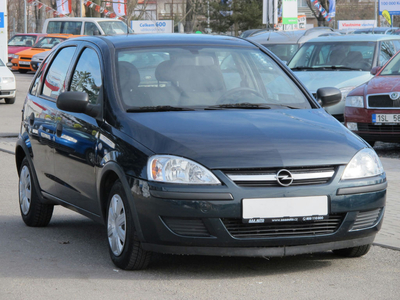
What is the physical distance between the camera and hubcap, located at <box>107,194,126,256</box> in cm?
520

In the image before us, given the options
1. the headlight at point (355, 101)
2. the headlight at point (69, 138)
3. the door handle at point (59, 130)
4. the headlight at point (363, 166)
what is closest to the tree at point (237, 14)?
the headlight at point (355, 101)

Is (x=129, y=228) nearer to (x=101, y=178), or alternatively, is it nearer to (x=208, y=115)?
(x=101, y=178)

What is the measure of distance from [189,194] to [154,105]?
109cm

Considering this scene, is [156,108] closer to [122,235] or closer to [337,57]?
[122,235]

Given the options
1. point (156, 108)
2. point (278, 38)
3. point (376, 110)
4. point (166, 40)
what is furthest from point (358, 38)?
point (156, 108)

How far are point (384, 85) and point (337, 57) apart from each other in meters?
3.18

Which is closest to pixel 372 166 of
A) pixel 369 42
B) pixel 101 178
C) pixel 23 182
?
pixel 101 178

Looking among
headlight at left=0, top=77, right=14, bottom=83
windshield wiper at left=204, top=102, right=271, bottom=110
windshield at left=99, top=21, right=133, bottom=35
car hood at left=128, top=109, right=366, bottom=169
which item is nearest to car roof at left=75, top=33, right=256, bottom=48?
windshield wiper at left=204, top=102, right=271, bottom=110

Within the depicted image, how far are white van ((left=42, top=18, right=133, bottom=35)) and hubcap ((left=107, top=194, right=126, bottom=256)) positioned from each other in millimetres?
27029

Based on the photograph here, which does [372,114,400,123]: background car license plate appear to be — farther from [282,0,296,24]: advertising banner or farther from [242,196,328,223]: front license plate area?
[282,0,296,24]: advertising banner

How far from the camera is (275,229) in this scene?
15.9 ft

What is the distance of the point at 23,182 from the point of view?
7273mm

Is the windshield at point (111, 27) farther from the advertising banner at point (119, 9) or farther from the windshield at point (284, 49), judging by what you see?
the windshield at point (284, 49)

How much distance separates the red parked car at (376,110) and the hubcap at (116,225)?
7149mm
